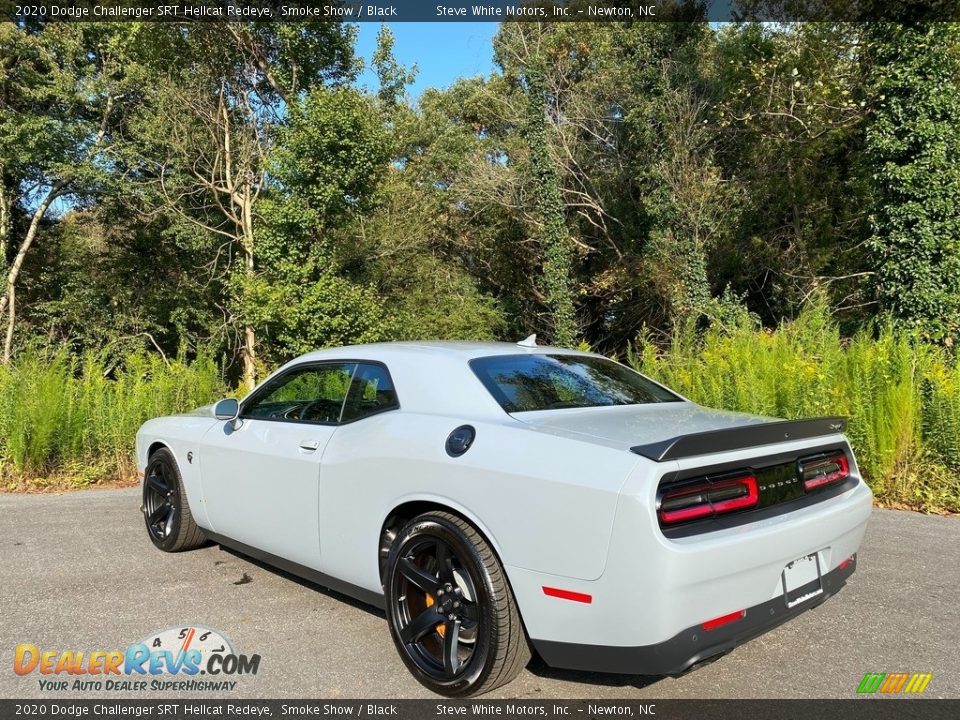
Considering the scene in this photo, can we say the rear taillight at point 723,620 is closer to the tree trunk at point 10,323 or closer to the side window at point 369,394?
the side window at point 369,394

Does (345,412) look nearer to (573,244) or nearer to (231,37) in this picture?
(231,37)

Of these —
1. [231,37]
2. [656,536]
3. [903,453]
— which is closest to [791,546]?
[656,536]

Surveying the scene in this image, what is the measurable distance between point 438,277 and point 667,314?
8490 millimetres

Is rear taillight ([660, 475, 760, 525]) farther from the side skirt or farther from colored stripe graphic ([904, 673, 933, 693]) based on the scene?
the side skirt

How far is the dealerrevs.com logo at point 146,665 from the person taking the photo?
3.19 meters

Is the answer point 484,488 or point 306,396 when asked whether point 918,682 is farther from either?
point 306,396

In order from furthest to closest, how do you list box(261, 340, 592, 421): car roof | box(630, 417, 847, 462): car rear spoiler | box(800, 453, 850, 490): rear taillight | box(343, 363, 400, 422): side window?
box(343, 363, 400, 422): side window
box(261, 340, 592, 421): car roof
box(800, 453, 850, 490): rear taillight
box(630, 417, 847, 462): car rear spoiler

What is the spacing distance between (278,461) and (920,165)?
12.8m

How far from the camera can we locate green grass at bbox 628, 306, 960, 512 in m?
6.62

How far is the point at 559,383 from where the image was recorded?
12.2 feet

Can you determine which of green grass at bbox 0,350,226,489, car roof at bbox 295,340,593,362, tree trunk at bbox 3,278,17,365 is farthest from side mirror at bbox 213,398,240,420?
tree trunk at bbox 3,278,17,365

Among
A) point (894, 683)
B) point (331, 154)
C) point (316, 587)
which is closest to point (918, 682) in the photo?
point (894, 683)

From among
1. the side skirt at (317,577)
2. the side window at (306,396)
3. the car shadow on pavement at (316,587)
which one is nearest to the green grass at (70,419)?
the car shadow on pavement at (316,587)

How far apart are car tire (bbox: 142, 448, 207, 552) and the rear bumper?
3.26m
